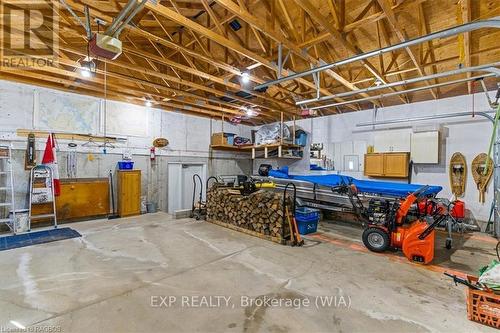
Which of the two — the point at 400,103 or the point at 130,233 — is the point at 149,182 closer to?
the point at 130,233

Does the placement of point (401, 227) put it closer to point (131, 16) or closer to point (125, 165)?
point (131, 16)

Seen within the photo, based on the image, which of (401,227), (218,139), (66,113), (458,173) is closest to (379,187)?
(401,227)

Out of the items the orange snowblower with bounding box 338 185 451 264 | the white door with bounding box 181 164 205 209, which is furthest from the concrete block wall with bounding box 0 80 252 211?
the orange snowblower with bounding box 338 185 451 264

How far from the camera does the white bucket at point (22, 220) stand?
513 centimetres

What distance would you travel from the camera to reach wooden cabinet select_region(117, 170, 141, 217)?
6.62 metres

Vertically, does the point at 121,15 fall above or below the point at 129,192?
above

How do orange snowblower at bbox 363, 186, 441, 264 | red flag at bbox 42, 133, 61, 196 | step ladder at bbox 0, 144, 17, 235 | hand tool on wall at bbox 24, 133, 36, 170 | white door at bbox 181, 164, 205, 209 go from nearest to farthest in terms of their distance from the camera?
orange snowblower at bbox 363, 186, 441, 264
step ladder at bbox 0, 144, 17, 235
hand tool on wall at bbox 24, 133, 36, 170
red flag at bbox 42, 133, 61, 196
white door at bbox 181, 164, 205, 209

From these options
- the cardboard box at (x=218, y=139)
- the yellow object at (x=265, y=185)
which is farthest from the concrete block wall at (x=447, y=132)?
the cardboard box at (x=218, y=139)

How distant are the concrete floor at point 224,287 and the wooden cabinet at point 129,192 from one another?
79.2 inches

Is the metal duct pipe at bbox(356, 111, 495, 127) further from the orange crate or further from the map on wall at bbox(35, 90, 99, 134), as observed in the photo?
the map on wall at bbox(35, 90, 99, 134)

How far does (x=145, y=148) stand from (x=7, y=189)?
3193 millimetres

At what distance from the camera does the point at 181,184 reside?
849 centimetres

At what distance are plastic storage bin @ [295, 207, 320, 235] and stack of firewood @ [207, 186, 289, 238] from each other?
64cm

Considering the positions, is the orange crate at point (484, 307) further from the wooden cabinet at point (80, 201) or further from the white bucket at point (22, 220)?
the white bucket at point (22, 220)
